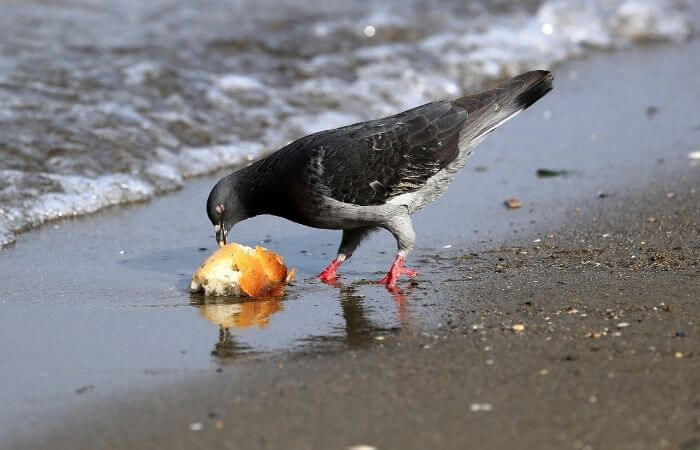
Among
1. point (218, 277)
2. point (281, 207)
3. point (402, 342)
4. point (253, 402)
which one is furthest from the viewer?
point (281, 207)

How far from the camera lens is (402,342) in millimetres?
5156

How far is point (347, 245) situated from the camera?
6.92 meters

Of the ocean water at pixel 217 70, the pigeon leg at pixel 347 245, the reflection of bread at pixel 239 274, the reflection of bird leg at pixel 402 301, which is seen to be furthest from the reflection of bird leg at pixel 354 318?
the ocean water at pixel 217 70

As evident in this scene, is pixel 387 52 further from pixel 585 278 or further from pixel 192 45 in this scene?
pixel 585 278

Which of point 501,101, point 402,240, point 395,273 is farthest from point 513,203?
point 395,273

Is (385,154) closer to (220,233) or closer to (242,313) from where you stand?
(220,233)

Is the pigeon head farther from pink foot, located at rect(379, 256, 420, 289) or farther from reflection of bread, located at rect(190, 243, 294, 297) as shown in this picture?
pink foot, located at rect(379, 256, 420, 289)

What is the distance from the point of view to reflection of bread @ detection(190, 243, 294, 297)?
20.3 ft

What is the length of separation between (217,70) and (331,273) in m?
6.45

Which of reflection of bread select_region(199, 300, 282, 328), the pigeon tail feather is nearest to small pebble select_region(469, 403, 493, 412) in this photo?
reflection of bread select_region(199, 300, 282, 328)

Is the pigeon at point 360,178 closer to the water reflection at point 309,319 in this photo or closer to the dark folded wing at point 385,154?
the dark folded wing at point 385,154

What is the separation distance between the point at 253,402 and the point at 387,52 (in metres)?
10.1

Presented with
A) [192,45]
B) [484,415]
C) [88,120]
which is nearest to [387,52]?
[192,45]

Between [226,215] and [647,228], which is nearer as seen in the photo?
[226,215]
